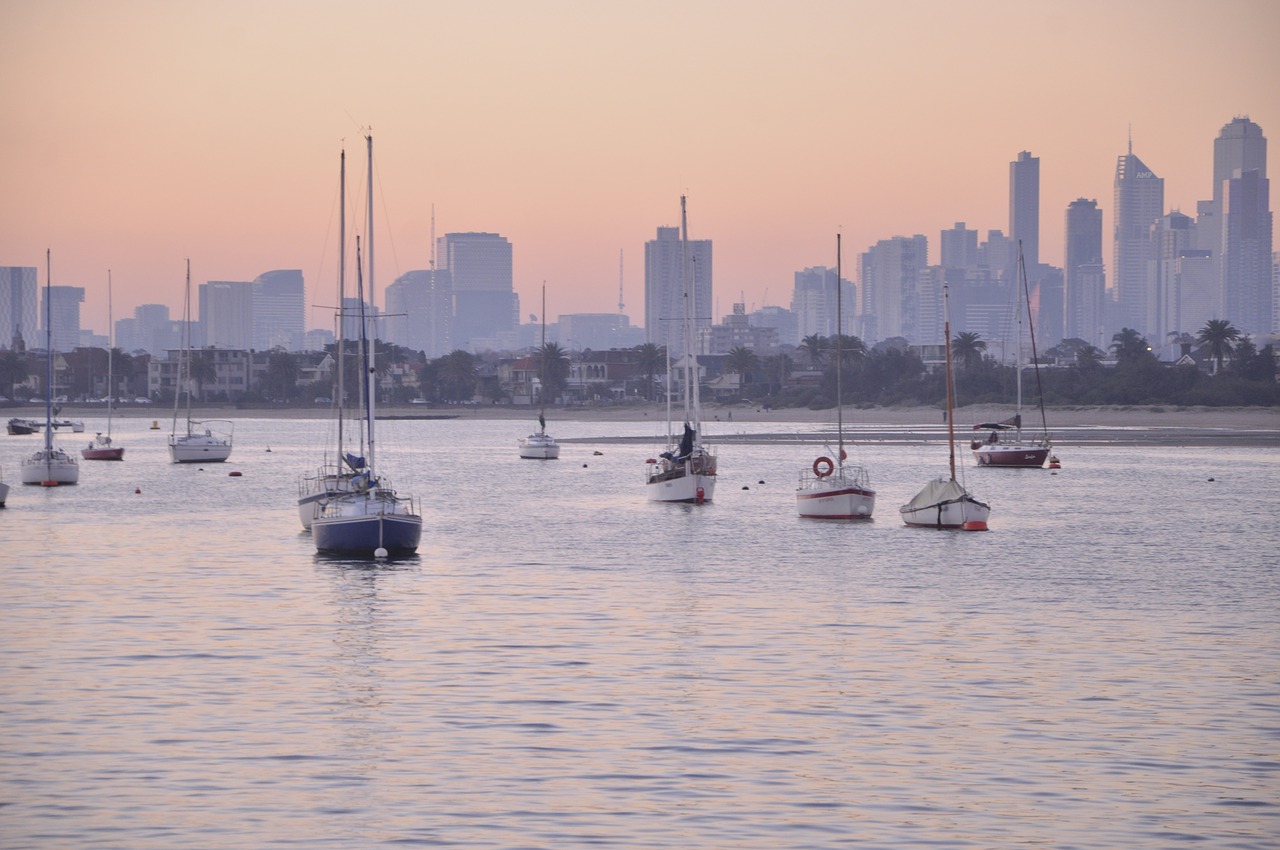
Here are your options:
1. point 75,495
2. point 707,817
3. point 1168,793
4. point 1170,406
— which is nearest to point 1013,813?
point 1168,793

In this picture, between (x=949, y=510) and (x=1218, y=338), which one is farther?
(x=1218, y=338)

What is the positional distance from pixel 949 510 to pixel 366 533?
22421 mm

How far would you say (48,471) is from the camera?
8544 cm

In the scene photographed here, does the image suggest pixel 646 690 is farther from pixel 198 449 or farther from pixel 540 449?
pixel 540 449

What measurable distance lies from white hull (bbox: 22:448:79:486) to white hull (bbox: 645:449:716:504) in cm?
3391

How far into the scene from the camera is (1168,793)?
20.4 m

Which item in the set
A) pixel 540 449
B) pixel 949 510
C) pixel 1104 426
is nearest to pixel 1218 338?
pixel 1104 426

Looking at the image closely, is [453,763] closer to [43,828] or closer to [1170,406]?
[43,828]

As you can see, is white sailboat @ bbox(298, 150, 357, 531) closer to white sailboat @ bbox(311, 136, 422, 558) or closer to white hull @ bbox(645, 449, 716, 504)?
white sailboat @ bbox(311, 136, 422, 558)

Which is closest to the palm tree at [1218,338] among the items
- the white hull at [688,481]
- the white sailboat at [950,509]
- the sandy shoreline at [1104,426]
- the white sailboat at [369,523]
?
the sandy shoreline at [1104,426]

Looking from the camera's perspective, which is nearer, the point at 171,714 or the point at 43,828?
→ the point at 43,828

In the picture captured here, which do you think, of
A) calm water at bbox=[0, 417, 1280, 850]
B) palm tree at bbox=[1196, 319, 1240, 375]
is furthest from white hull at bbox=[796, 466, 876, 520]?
palm tree at bbox=[1196, 319, 1240, 375]

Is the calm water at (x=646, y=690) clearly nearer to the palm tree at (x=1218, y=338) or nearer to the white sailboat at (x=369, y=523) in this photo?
the white sailboat at (x=369, y=523)

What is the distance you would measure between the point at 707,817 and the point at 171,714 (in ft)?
32.7
